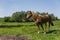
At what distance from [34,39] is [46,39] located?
2.87 ft

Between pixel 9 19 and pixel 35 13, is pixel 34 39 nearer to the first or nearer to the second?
pixel 35 13

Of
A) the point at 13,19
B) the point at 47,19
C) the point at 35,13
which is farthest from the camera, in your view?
the point at 13,19

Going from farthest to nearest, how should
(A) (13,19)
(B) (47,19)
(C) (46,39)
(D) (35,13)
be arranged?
(A) (13,19) < (B) (47,19) < (D) (35,13) < (C) (46,39)

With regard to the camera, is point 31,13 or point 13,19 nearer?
point 31,13

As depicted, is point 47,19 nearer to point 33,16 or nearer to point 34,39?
point 33,16

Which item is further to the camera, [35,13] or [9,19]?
[9,19]

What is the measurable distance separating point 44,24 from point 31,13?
2.96 m

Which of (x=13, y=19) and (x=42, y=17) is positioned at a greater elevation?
(x=42, y=17)

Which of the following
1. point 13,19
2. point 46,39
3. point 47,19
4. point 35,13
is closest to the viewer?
point 46,39

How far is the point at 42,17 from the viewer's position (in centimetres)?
2130

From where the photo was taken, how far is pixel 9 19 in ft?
250

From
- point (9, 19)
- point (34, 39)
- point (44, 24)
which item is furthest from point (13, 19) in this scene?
point (34, 39)

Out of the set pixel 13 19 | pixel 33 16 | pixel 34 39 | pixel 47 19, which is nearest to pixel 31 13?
pixel 33 16

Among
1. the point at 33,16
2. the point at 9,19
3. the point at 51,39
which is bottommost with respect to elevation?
the point at 9,19
